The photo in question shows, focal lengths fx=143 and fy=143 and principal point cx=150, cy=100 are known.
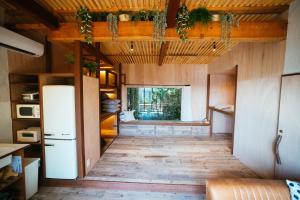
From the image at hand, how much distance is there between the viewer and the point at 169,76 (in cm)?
508

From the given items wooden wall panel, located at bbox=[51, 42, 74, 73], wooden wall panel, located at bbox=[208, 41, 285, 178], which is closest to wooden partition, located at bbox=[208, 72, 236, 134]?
wooden wall panel, located at bbox=[208, 41, 285, 178]

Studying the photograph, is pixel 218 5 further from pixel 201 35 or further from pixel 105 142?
pixel 105 142

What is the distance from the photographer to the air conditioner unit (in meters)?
1.86

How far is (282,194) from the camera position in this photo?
53.4 inches

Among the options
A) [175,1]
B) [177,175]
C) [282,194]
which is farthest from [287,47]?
[177,175]

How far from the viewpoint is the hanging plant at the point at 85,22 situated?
76.1 inches

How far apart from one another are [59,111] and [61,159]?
2.55 feet

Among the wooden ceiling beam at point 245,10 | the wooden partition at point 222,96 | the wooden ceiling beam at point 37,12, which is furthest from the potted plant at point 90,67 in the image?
the wooden partition at point 222,96

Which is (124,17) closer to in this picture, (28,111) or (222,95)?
(28,111)

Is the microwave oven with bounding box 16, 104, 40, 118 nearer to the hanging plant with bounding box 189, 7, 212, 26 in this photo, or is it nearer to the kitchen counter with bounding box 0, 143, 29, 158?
the kitchen counter with bounding box 0, 143, 29, 158

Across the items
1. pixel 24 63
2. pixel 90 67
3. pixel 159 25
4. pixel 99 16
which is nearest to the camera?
pixel 159 25

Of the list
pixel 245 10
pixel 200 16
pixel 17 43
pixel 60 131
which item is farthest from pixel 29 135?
pixel 245 10

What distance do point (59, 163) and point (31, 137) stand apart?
2.16 feet

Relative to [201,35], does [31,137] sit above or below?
below
